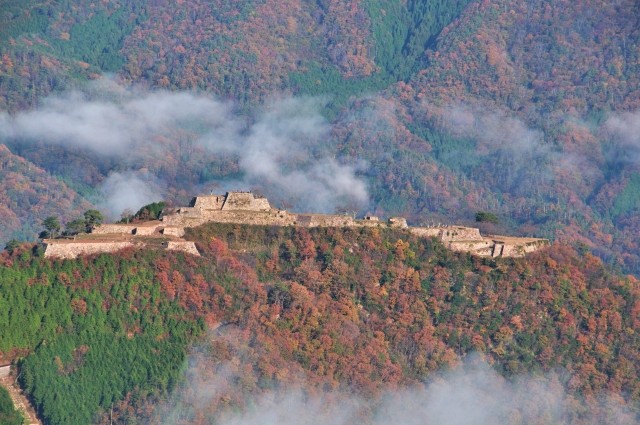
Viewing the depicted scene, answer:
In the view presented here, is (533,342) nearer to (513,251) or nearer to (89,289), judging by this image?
(513,251)

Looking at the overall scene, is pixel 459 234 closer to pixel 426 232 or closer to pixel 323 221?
pixel 426 232

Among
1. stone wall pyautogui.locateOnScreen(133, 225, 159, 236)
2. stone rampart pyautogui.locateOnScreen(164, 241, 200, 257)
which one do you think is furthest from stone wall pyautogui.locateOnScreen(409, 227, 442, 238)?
stone wall pyautogui.locateOnScreen(133, 225, 159, 236)

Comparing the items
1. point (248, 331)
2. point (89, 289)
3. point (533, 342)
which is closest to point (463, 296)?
point (533, 342)

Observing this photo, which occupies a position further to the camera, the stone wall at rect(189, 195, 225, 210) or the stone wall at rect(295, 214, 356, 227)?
the stone wall at rect(295, 214, 356, 227)

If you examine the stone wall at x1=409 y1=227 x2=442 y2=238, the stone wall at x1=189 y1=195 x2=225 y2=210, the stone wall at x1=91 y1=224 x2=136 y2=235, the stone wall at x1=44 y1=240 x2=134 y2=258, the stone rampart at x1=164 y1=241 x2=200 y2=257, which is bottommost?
the stone wall at x1=44 y1=240 x2=134 y2=258

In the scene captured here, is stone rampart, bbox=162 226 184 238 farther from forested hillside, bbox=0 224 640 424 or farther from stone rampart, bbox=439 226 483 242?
stone rampart, bbox=439 226 483 242

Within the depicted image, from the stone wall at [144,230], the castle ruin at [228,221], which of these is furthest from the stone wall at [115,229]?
the stone wall at [144,230]

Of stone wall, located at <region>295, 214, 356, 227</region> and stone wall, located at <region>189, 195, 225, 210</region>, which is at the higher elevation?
stone wall, located at <region>189, 195, 225, 210</region>

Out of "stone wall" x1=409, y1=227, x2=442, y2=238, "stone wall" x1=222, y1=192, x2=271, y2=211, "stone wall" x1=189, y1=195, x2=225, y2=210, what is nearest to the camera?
"stone wall" x1=189, y1=195, x2=225, y2=210
